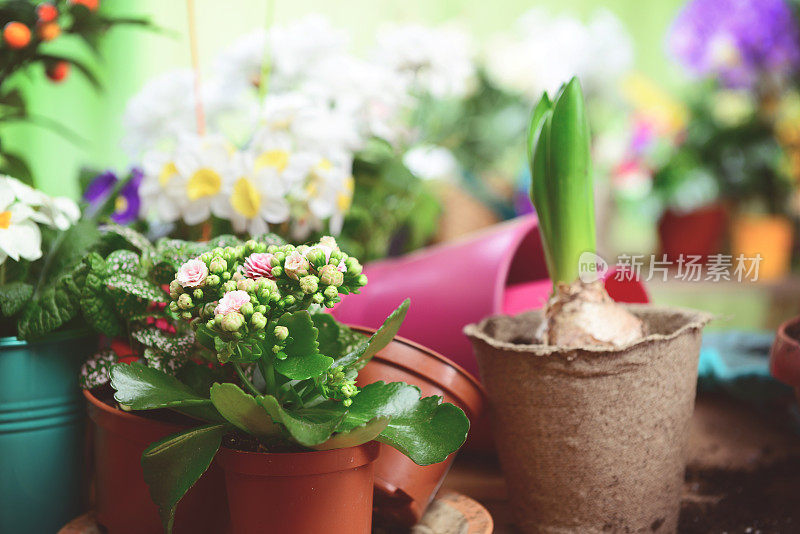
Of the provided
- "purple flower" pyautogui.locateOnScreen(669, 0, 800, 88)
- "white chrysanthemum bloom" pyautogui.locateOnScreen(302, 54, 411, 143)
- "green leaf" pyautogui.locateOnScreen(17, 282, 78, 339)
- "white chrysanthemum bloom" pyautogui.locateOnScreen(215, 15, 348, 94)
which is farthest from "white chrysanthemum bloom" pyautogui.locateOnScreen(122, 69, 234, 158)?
"purple flower" pyautogui.locateOnScreen(669, 0, 800, 88)

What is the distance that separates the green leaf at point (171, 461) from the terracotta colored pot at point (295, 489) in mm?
17

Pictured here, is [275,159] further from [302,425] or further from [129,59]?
[129,59]

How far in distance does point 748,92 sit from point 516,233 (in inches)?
59.7

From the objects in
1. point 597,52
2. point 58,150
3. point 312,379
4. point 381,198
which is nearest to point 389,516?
point 312,379

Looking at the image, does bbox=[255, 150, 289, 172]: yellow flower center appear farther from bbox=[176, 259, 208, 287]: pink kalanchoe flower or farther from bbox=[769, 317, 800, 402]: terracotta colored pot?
bbox=[769, 317, 800, 402]: terracotta colored pot

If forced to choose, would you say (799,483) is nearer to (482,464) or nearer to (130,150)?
(482,464)

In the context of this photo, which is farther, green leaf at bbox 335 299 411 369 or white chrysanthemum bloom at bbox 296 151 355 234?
white chrysanthemum bloom at bbox 296 151 355 234

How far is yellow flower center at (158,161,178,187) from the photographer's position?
2.37 feet

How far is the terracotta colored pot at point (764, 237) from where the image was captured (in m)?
1.97

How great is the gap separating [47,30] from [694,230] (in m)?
1.83

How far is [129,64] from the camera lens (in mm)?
1556

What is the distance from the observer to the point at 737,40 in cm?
180

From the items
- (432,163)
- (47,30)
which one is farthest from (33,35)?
(432,163)

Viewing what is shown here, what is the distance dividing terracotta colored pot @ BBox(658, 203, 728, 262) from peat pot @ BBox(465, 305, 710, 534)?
59.8 inches
